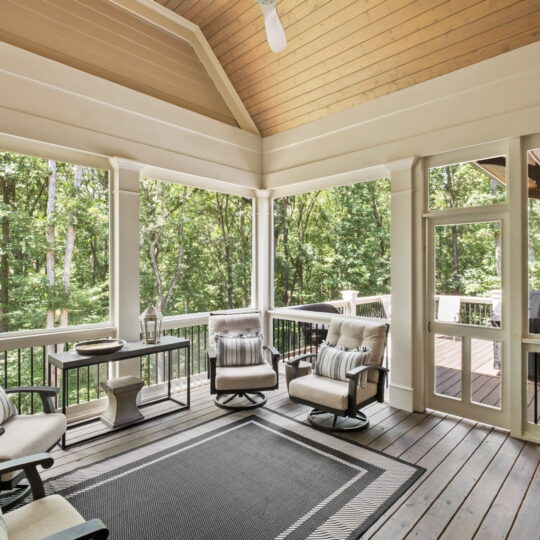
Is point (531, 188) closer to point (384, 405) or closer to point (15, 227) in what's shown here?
point (384, 405)

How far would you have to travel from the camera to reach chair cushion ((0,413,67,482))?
83.8 inches

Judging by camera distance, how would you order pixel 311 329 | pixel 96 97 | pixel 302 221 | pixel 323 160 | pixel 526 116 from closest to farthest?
1. pixel 526 116
2. pixel 96 97
3. pixel 323 160
4. pixel 311 329
5. pixel 302 221

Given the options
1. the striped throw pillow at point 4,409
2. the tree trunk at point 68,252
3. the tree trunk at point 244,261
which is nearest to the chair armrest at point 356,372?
the striped throw pillow at point 4,409

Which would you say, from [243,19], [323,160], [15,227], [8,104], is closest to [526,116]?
[323,160]

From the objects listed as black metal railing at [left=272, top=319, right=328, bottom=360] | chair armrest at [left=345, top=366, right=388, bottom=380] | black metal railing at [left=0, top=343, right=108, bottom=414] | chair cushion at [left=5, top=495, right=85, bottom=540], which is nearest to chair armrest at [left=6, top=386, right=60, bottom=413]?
black metal railing at [left=0, top=343, right=108, bottom=414]

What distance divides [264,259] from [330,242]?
1.46m

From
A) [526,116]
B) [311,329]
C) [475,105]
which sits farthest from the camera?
[311,329]

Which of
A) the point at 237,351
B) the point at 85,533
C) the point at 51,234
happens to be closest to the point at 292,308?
the point at 237,351

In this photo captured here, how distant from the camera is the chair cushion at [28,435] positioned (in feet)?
6.98

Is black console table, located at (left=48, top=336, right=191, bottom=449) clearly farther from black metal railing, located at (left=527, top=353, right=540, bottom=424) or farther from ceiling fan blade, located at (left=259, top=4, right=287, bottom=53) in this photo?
black metal railing, located at (left=527, top=353, right=540, bottom=424)

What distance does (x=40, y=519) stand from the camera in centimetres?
147

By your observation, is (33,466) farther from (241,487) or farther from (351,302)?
(351,302)

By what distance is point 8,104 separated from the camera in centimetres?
309

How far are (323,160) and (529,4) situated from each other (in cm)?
227
